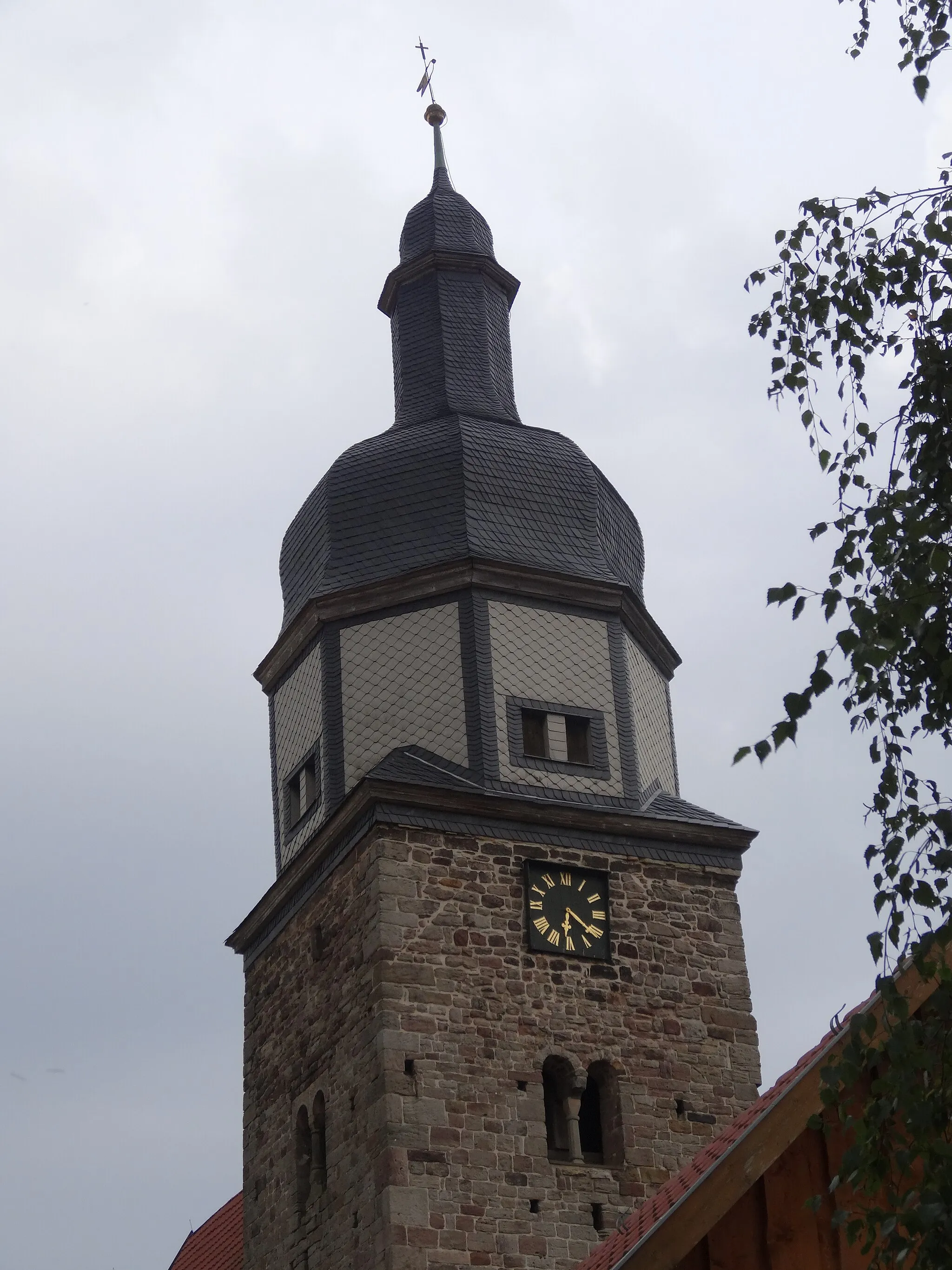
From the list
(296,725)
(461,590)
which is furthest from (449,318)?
(296,725)

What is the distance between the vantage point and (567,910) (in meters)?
16.0

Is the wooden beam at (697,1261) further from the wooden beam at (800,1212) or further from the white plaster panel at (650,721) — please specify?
the white plaster panel at (650,721)

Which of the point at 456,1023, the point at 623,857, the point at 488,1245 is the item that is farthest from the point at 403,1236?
the point at 623,857


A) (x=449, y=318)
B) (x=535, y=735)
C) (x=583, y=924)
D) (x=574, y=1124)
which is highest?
(x=449, y=318)

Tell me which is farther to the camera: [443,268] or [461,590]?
[443,268]

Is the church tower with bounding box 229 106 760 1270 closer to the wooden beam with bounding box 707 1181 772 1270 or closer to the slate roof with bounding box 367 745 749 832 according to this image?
the slate roof with bounding box 367 745 749 832

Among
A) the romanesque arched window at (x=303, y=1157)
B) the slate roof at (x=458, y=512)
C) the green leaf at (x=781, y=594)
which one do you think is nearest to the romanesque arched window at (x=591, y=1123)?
the romanesque arched window at (x=303, y=1157)

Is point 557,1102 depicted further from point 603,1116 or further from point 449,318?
point 449,318

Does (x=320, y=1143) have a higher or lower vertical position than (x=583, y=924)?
lower

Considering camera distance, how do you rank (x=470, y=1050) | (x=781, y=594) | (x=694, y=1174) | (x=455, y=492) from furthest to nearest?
(x=455, y=492), (x=470, y=1050), (x=694, y=1174), (x=781, y=594)

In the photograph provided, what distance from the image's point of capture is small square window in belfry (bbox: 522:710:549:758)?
1653cm

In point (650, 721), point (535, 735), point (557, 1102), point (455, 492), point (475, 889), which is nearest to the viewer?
point (557, 1102)

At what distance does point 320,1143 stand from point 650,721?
4390 mm

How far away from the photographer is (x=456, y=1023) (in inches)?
595
